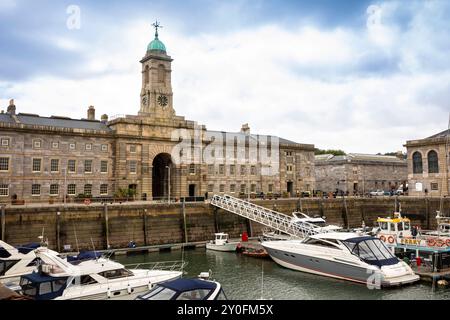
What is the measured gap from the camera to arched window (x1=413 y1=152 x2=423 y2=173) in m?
63.7

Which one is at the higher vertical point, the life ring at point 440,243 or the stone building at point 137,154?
the stone building at point 137,154

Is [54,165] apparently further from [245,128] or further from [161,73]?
[245,128]

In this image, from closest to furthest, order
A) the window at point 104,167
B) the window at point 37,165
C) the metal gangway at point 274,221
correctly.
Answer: the metal gangway at point 274,221 < the window at point 37,165 < the window at point 104,167

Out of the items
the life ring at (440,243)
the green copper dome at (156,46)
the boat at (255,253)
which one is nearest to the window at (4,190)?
the green copper dome at (156,46)

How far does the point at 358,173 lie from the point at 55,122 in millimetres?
61252

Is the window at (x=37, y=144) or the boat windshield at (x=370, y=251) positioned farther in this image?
the window at (x=37, y=144)

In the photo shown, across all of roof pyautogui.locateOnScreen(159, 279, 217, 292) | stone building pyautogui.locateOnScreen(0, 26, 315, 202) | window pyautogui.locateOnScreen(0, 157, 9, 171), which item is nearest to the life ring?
roof pyautogui.locateOnScreen(159, 279, 217, 292)

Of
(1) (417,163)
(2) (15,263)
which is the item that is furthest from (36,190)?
(1) (417,163)

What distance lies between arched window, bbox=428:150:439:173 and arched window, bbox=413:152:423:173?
1.44 meters

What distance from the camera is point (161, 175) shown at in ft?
191

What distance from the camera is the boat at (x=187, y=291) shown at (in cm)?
1402

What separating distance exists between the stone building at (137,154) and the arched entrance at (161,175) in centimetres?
14

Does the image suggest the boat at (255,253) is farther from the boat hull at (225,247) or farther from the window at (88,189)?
the window at (88,189)
